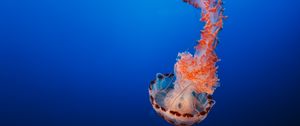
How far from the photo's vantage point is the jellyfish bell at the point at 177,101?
2.82 m

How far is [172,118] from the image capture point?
2855mm

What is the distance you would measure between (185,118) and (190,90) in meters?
0.34

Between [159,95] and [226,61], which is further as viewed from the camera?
[226,61]

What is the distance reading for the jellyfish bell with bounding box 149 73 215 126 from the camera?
9.25ft

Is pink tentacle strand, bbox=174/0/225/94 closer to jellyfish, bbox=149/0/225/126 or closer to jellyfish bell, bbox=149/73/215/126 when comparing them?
jellyfish, bbox=149/0/225/126

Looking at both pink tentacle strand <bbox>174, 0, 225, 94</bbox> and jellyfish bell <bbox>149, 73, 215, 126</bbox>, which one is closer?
pink tentacle strand <bbox>174, 0, 225, 94</bbox>

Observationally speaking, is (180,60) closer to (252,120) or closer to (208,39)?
(208,39)

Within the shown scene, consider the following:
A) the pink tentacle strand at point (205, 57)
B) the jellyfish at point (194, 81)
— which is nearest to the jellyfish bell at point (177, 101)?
the jellyfish at point (194, 81)

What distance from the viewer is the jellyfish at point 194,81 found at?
7.57ft

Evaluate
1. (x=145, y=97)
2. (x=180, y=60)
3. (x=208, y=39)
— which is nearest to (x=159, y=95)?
(x=180, y=60)

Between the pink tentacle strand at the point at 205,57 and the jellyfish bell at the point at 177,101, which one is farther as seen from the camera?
the jellyfish bell at the point at 177,101

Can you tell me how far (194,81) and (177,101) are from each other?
38 cm

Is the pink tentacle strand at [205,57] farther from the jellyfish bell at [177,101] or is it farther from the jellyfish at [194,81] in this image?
the jellyfish bell at [177,101]

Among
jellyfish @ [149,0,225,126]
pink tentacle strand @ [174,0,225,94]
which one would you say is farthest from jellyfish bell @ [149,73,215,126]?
pink tentacle strand @ [174,0,225,94]
